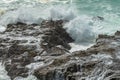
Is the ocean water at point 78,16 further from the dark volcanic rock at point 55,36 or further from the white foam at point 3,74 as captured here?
the dark volcanic rock at point 55,36

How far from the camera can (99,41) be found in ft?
41.4

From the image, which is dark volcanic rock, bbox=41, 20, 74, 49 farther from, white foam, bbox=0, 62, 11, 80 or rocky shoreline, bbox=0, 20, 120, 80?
white foam, bbox=0, 62, 11, 80

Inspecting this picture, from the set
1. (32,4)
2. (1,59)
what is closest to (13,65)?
(1,59)

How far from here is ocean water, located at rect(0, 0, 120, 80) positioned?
1634cm

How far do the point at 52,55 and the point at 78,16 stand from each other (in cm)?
668

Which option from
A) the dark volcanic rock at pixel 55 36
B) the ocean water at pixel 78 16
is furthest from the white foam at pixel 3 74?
the dark volcanic rock at pixel 55 36

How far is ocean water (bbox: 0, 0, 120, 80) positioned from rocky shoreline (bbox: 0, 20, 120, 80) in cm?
80

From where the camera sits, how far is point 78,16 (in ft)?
61.0

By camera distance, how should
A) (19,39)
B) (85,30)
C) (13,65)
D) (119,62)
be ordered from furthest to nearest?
(85,30) → (19,39) → (13,65) → (119,62)

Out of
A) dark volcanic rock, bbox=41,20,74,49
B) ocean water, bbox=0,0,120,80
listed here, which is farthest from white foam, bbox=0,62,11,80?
dark volcanic rock, bbox=41,20,74,49

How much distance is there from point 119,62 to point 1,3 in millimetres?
16023

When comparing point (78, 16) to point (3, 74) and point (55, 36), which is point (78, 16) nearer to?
point (55, 36)

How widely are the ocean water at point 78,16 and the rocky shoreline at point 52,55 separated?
0.80 metres

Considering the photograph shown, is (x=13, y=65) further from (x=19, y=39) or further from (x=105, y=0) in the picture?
(x=105, y=0)
